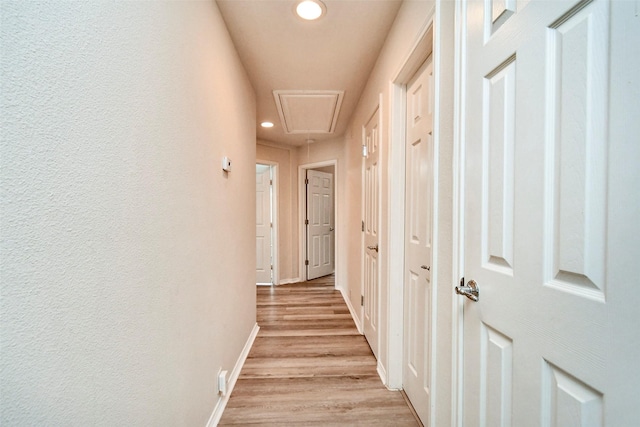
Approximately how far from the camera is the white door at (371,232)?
212cm

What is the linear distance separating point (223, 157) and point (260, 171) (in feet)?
9.66

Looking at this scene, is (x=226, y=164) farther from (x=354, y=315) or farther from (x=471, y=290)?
(x=354, y=315)

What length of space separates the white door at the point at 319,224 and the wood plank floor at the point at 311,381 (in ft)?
6.04

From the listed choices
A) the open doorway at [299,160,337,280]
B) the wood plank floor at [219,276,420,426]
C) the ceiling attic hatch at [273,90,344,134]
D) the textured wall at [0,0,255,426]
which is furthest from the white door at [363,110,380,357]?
the open doorway at [299,160,337,280]

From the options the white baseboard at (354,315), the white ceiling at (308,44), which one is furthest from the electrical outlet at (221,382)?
the white ceiling at (308,44)

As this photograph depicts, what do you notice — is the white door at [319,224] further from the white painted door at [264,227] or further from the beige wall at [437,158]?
the beige wall at [437,158]

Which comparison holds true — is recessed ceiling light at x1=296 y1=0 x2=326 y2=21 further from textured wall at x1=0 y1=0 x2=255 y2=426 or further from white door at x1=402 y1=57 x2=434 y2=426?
white door at x1=402 y1=57 x2=434 y2=426

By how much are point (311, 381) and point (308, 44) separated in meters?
2.42

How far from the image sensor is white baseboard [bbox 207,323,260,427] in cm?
144

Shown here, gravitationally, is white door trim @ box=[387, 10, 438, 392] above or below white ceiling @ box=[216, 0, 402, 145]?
below

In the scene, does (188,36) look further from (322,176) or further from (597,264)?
(322,176)

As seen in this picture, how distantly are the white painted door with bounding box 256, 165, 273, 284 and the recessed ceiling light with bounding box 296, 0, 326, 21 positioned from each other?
298cm

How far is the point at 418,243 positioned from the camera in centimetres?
150

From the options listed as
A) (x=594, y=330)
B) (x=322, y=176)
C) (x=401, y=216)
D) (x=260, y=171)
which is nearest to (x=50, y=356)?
(x=594, y=330)
